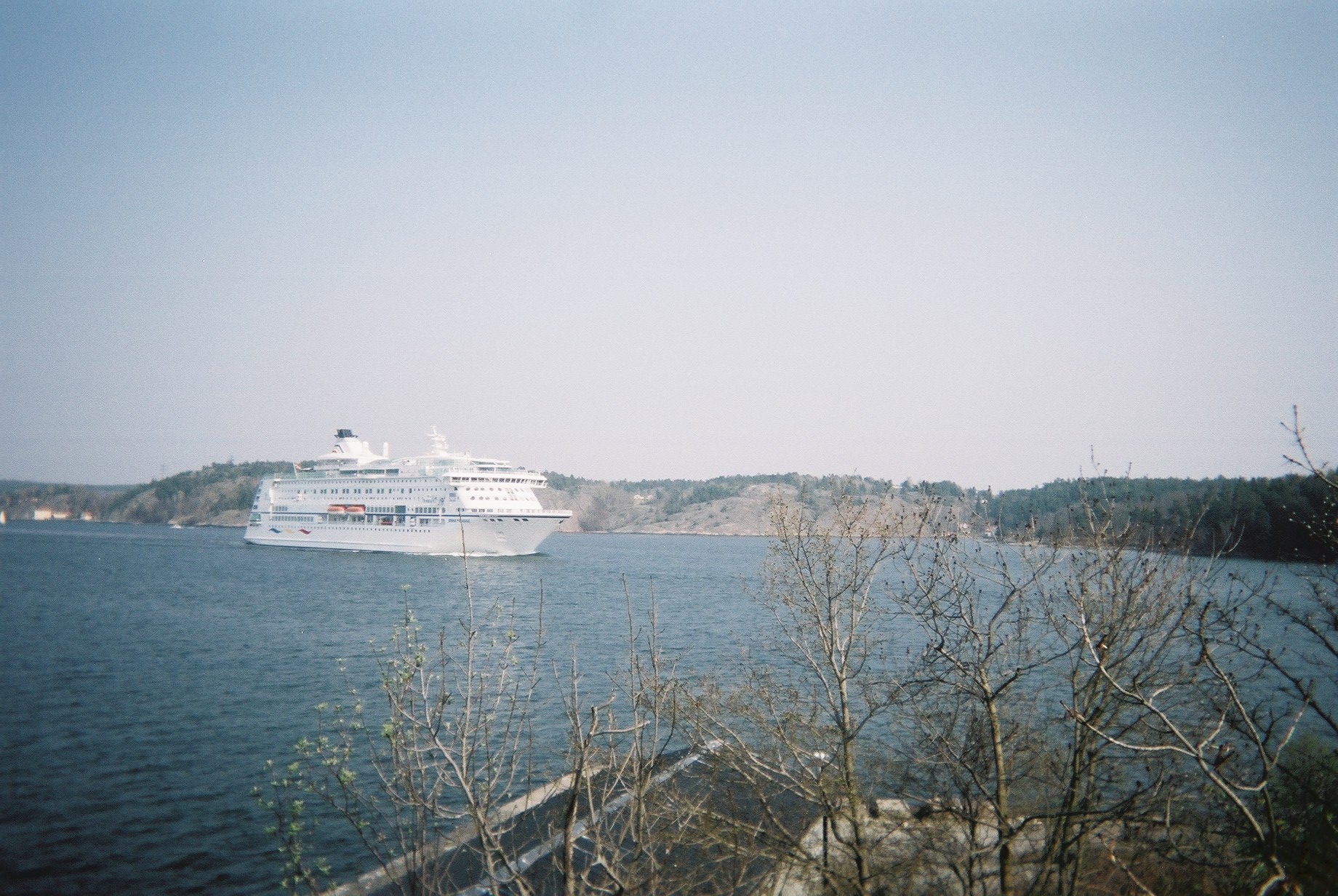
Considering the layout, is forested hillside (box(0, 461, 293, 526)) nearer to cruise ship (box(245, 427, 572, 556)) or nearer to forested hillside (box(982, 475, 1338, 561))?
cruise ship (box(245, 427, 572, 556))

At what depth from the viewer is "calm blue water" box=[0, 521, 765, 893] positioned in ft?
34.1

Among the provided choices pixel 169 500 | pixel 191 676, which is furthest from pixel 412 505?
pixel 169 500

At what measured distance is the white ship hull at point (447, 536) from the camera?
55188mm

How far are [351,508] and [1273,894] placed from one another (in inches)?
2524

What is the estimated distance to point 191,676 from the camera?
19.5 metres

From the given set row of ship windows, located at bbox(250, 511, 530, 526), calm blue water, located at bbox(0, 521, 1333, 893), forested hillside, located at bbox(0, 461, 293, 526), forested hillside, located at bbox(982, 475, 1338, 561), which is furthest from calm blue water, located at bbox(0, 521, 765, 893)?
forested hillside, located at bbox(0, 461, 293, 526)

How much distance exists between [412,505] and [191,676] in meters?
39.3

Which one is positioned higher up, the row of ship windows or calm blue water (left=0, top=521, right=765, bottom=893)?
the row of ship windows

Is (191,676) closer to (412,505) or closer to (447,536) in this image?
(447,536)

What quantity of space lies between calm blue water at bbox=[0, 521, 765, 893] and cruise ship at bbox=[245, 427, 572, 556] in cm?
702

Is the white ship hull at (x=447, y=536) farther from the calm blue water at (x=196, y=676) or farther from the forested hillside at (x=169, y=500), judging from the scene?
the forested hillside at (x=169, y=500)

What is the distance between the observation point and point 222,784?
491 inches

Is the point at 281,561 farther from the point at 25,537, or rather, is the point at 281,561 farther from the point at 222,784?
the point at 25,537

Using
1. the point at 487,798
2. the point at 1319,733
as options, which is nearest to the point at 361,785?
the point at 487,798
